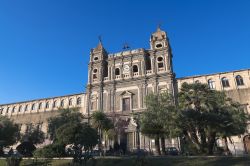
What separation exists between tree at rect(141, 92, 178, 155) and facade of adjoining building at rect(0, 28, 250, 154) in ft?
26.8

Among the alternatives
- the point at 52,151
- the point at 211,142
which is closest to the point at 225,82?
the point at 211,142

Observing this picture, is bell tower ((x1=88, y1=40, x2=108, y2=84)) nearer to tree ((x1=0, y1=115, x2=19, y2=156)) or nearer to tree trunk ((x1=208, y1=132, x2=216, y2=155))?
tree ((x1=0, y1=115, x2=19, y2=156))

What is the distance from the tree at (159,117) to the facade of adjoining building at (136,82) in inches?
321

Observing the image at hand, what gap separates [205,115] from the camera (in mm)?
25281

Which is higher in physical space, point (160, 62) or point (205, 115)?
point (160, 62)

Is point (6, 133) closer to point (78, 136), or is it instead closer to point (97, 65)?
point (78, 136)

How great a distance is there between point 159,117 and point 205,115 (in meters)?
5.23

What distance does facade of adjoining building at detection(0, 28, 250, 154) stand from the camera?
40.4 metres

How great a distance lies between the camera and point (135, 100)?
43031mm

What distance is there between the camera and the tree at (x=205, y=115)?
82.6 ft

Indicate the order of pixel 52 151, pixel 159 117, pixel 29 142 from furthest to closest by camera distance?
pixel 29 142
pixel 52 151
pixel 159 117

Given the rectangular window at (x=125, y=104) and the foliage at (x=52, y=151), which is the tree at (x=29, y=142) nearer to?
the foliage at (x=52, y=151)

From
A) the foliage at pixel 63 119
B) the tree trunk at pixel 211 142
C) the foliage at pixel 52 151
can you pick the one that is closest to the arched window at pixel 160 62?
the foliage at pixel 63 119

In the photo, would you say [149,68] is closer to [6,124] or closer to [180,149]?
[180,149]
